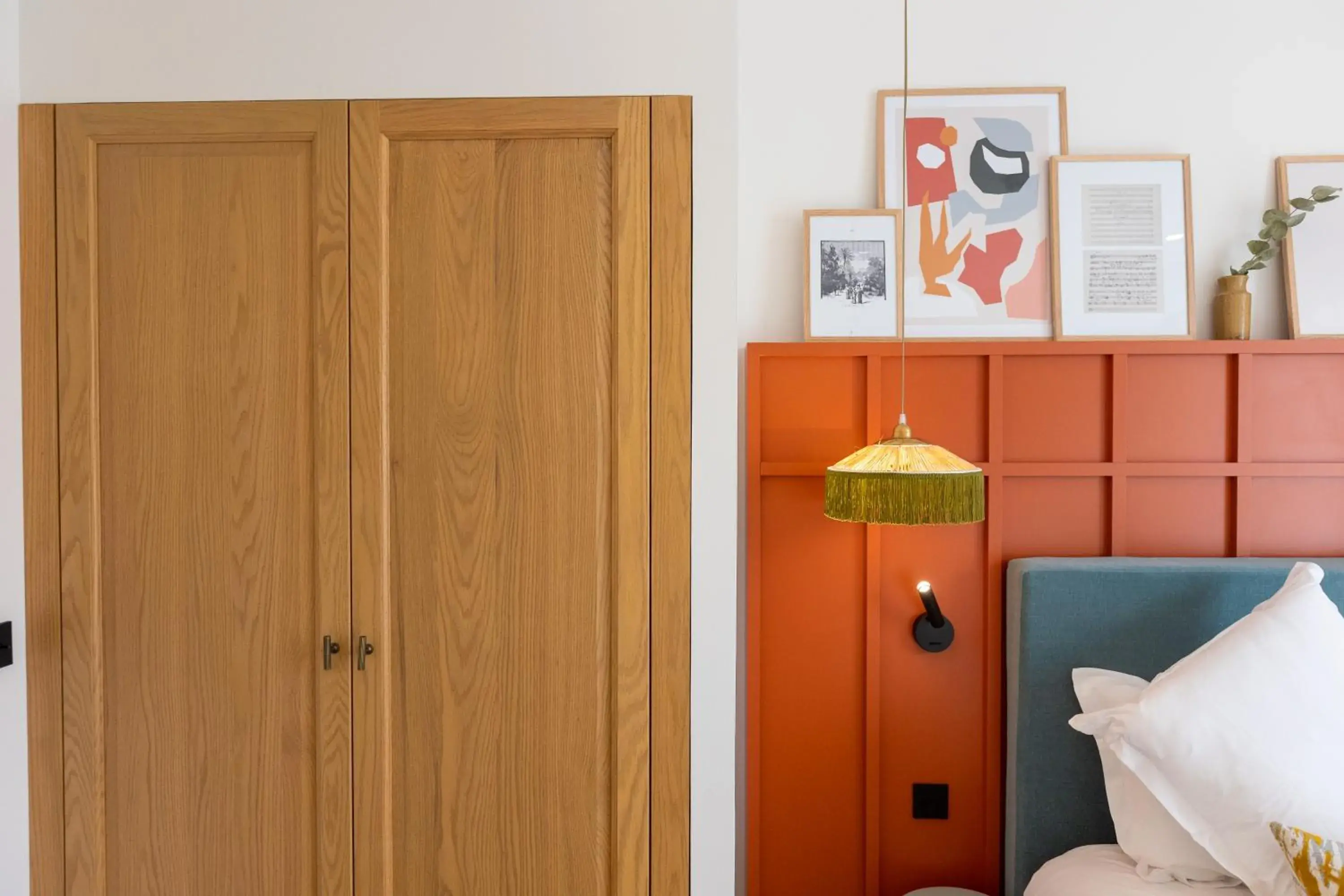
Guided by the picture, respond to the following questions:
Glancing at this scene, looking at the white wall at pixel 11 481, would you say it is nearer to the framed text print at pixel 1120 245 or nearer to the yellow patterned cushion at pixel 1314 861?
the framed text print at pixel 1120 245

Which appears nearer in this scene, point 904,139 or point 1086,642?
point 1086,642

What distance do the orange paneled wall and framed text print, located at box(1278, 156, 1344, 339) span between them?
100 mm

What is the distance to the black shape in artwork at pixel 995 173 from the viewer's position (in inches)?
74.5

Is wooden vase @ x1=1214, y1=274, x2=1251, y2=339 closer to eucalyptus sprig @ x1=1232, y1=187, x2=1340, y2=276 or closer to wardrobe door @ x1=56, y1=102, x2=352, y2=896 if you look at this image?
eucalyptus sprig @ x1=1232, y1=187, x2=1340, y2=276

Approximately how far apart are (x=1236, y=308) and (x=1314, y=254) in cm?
26

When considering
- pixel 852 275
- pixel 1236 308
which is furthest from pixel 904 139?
pixel 1236 308

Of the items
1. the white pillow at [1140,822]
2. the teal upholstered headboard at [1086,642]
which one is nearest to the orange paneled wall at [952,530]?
the teal upholstered headboard at [1086,642]

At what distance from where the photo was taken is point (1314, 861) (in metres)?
1.25

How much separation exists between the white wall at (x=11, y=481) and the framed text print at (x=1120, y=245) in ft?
7.15

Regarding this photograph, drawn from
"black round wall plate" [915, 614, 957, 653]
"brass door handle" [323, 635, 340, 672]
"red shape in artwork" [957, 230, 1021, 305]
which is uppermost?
"red shape in artwork" [957, 230, 1021, 305]

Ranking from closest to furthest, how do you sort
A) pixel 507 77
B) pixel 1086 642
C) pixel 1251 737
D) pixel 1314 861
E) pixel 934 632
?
pixel 1314 861, pixel 1251 737, pixel 507 77, pixel 1086 642, pixel 934 632

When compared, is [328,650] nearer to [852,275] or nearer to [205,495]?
[205,495]

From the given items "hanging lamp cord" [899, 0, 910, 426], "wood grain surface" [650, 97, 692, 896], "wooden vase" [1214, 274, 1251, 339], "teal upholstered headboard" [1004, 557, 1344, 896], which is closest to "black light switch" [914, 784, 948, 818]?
"teal upholstered headboard" [1004, 557, 1344, 896]

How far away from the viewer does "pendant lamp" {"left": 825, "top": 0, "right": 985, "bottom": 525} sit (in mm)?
1531
